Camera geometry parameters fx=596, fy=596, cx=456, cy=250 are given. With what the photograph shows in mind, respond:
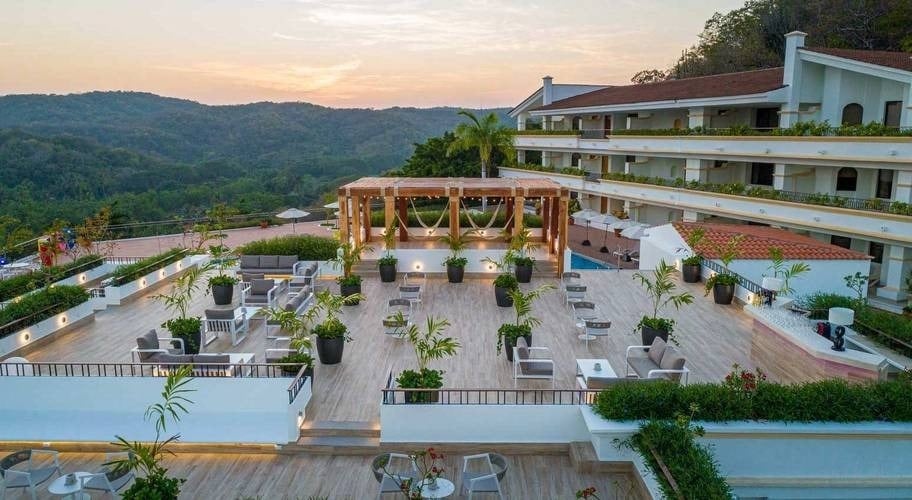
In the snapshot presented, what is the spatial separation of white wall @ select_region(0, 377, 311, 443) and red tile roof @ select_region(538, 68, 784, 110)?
25306 millimetres

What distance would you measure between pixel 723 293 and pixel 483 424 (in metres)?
9.88

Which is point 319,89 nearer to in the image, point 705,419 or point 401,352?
point 401,352

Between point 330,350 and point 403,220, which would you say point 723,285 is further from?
point 403,220

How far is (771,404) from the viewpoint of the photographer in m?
8.76

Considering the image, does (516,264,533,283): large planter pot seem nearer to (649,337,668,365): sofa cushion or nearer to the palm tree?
(649,337,668,365): sofa cushion

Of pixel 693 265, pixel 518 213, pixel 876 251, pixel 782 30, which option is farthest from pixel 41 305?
pixel 782 30

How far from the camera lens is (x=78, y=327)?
47.6 ft

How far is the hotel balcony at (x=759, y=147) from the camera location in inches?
802

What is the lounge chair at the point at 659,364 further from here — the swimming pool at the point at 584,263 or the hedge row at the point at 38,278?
the swimming pool at the point at 584,263

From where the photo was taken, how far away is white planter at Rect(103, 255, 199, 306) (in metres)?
16.3

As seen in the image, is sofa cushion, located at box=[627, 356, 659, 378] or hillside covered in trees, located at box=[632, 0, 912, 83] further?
hillside covered in trees, located at box=[632, 0, 912, 83]

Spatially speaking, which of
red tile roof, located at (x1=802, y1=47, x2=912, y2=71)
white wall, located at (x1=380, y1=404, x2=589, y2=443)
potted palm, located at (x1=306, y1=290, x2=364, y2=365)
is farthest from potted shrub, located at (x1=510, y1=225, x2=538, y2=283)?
red tile roof, located at (x1=802, y1=47, x2=912, y2=71)

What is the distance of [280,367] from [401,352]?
2882 millimetres

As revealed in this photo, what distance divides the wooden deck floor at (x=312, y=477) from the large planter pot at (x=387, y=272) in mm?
9513
